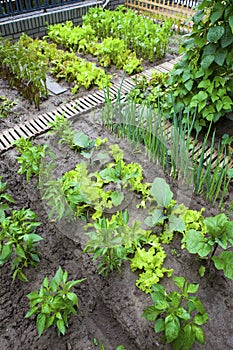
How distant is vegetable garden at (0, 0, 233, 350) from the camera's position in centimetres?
186

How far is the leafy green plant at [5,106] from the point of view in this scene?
3.71 meters

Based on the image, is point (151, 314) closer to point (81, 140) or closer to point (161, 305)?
point (161, 305)

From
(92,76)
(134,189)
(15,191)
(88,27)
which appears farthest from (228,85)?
(88,27)

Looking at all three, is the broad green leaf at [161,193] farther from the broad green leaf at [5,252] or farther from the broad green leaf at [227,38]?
the broad green leaf at [227,38]

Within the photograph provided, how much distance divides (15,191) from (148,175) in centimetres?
119

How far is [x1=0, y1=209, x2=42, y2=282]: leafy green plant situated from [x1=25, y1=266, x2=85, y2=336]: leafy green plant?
Result: 300 mm

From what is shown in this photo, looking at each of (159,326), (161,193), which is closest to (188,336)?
(159,326)

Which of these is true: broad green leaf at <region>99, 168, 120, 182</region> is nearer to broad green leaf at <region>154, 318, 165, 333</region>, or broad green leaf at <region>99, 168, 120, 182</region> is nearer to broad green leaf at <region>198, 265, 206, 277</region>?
broad green leaf at <region>198, 265, 206, 277</region>

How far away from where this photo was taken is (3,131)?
345 cm

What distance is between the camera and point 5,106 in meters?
3.81

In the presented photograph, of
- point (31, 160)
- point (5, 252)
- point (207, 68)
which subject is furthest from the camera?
point (207, 68)

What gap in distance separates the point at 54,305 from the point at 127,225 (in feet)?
2.54

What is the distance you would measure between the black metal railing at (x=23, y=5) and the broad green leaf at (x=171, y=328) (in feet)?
17.9

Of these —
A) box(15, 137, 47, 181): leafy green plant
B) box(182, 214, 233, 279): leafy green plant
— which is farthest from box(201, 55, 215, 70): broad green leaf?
box(15, 137, 47, 181): leafy green plant
